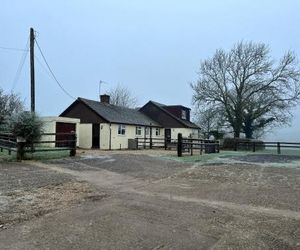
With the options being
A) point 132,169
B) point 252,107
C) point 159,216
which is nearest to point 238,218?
point 159,216

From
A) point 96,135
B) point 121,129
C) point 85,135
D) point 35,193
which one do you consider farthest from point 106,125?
point 35,193

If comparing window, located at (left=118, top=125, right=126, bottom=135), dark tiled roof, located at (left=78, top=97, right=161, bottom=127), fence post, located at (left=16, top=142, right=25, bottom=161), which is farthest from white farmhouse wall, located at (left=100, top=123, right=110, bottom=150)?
fence post, located at (left=16, top=142, right=25, bottom=161)

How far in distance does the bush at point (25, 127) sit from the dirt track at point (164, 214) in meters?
5.14

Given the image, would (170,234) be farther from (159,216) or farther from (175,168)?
(175,168)

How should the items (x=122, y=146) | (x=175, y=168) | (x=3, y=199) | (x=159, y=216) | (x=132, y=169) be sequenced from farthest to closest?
(x=122, y=146), (x=175, y=168), (x=132, y=169), (x=3, y=199), (x=159, y=216)

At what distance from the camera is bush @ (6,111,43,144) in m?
17.9

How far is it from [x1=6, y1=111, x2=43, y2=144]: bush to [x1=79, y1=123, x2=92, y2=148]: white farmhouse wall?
16.3 metres

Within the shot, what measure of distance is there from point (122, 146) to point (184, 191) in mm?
25685

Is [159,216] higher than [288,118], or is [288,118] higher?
[288,118]

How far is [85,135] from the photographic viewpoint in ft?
115

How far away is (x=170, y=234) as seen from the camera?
610cm

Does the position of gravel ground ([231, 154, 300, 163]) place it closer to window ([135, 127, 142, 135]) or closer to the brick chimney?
window ([135, 127, 142, 135])

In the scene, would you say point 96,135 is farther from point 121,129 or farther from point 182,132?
point 182,132

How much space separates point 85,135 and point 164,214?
28472 millimetres
